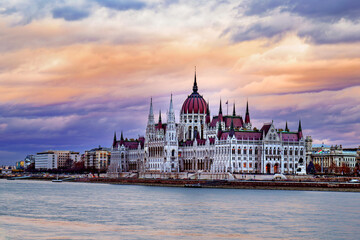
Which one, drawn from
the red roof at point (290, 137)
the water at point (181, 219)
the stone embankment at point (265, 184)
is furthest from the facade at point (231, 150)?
the water at point (181, 219)

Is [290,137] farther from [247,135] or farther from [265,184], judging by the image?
[265,184]

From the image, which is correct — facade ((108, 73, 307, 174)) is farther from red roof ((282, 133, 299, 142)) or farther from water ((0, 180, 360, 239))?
water ((0, 180, 360, 239))

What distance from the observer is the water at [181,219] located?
5350 cm

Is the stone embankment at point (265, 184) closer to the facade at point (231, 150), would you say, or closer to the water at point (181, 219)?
the facade at point (231, 150)

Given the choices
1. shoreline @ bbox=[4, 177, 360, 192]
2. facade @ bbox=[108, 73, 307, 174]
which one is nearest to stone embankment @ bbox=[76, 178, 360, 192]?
shoreline @ bbox=[4, 177, 360, 192]

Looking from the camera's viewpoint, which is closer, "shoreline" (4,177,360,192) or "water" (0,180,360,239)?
"water" (0,180,360,239)

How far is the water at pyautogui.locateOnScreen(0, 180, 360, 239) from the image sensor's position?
53.5m

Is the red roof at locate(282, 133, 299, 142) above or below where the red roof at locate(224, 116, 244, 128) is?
below

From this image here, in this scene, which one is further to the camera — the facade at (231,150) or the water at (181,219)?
the facade at (231,150)

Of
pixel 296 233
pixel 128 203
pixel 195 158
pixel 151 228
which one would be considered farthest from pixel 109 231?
pixel 195 158

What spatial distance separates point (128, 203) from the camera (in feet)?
279

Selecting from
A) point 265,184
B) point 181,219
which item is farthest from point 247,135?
point 181,219

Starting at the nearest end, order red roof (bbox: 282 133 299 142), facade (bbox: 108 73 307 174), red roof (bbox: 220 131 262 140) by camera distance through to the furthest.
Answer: facade (bbox: 108 73 307 174) → red roof (bbox: 220 131 262 140) → red roof (bbox: 282 133 299 142)

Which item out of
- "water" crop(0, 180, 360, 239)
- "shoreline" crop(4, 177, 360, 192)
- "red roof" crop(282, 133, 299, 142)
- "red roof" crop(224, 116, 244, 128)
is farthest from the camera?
"red roof" crop(224, 116, 244, 128)
